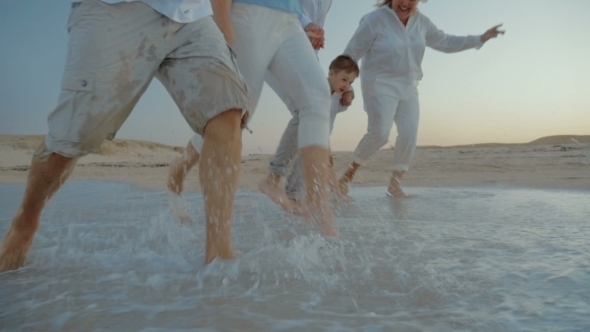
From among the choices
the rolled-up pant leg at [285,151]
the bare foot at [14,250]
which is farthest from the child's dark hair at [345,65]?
the bare foot at [14,250]

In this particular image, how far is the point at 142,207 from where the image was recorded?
15.2 ft

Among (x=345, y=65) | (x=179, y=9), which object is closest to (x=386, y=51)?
(x=345, y=65)

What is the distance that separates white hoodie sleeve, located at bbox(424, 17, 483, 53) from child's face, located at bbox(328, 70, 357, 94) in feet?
4.80

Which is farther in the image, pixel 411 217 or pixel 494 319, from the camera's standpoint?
pixel 411 217

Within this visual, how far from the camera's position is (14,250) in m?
2.38

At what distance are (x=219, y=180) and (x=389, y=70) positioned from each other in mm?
3501

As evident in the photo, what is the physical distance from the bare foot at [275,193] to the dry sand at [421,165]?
254 centimetres

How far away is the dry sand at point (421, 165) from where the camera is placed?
732 centimetres

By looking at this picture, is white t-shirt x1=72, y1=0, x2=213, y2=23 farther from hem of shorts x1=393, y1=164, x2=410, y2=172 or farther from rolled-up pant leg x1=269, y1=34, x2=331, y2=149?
hem of shorts x1=393, y1=164, x2=410, y2=172

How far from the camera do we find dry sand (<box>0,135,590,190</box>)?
288 inches

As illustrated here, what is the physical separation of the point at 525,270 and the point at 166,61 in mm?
1553

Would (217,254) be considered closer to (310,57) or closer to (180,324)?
(180,324)

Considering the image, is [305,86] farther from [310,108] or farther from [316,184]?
[316,184]

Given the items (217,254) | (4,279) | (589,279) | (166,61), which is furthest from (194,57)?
(589,279)
